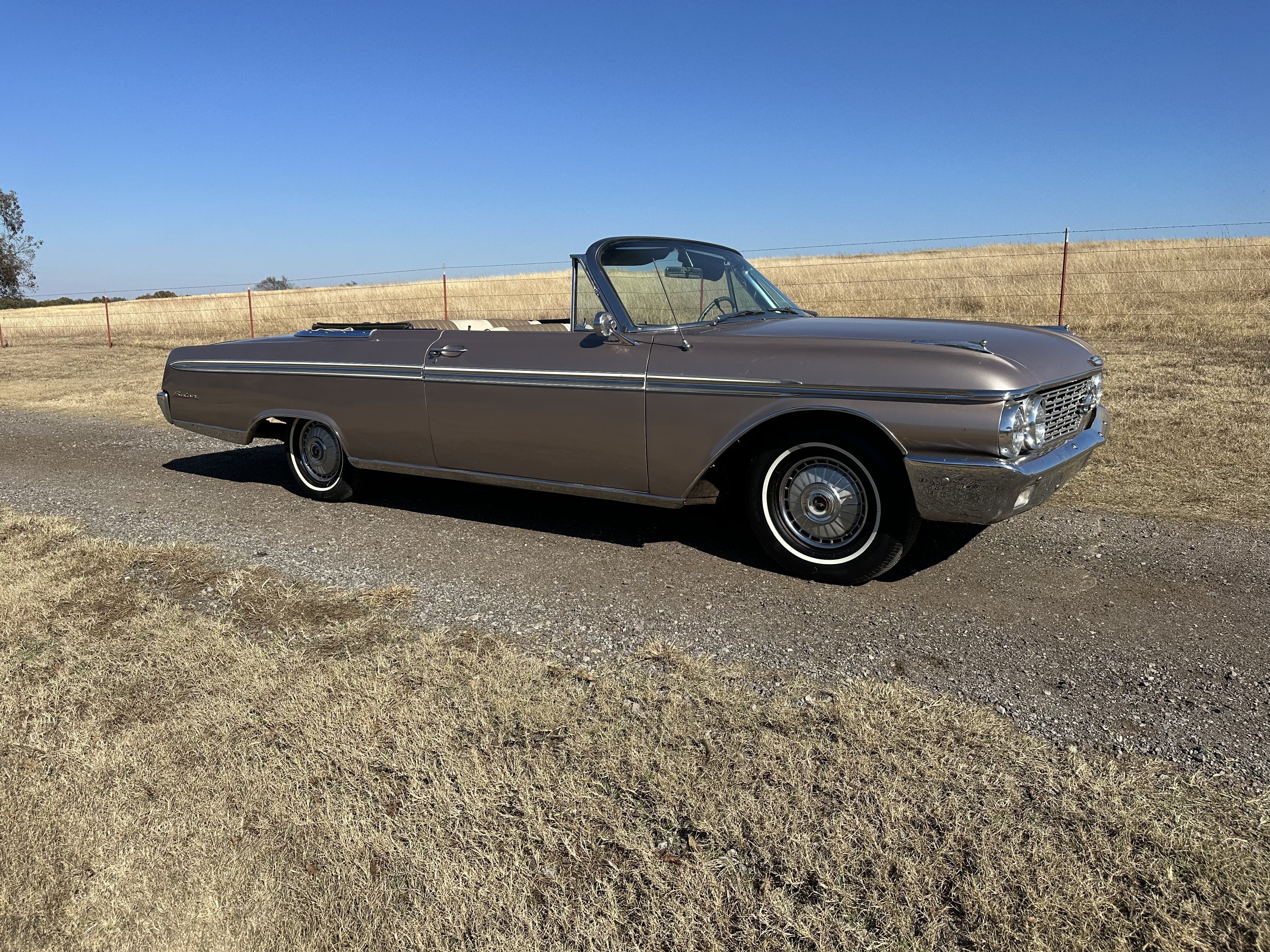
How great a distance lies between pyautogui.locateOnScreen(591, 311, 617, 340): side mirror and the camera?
15.0ft

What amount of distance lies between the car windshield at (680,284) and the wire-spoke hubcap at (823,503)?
105 cm

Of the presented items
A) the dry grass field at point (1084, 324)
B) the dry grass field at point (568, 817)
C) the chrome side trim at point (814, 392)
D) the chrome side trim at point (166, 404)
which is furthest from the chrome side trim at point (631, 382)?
the dry grass field at point (1084, 324)

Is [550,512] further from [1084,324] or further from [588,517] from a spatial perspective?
[1084,324]

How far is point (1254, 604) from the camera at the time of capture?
3928 millimetres

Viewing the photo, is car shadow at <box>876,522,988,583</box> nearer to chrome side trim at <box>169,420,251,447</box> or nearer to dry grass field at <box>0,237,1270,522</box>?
dry grass field at <box>0,237,1270,522</box>

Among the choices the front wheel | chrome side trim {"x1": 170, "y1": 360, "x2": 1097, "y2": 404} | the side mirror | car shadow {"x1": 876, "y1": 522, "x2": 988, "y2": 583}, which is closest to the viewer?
chrome side trim {"x1": 170, "y1": 360, "x2": 1097, "y2": 404}

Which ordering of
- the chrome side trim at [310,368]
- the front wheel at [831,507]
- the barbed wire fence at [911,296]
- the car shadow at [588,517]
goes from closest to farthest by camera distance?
1. the front wheel at [831,507]
2. the car shadow at [588,517]
3. the chrome side trim at [310,368]
4. the barbed wire fence at [911,296]

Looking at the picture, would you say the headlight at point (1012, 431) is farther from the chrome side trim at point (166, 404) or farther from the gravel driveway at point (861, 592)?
the chrome side trim at point (166, 404)

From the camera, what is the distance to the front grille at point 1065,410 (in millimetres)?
4133

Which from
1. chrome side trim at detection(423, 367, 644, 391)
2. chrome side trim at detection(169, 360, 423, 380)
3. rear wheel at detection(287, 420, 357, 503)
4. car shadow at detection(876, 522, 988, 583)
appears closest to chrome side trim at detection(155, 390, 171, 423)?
chrome side trim at detection(169, 360, 423, 380)

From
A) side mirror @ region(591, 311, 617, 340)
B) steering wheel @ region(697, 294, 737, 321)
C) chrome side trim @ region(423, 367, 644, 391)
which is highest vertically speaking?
steering wheel @ region(697, 294, 737, 321)

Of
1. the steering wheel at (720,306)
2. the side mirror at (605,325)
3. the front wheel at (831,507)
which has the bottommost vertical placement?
the front wheel at (831,507)

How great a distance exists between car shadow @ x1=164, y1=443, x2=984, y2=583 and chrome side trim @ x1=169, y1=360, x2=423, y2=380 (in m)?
0.73

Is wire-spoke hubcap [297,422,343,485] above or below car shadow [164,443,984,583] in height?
above
